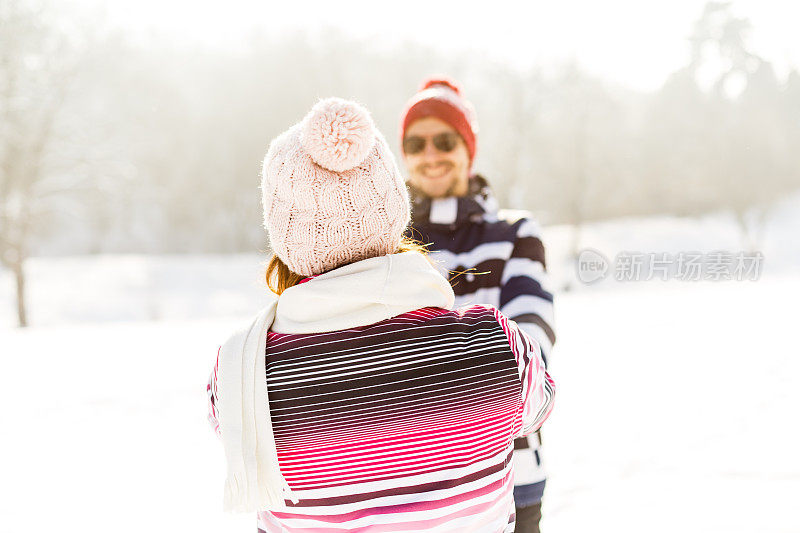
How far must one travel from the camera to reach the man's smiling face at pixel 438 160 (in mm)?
2119

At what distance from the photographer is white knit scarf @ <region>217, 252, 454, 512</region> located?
1.08 meters

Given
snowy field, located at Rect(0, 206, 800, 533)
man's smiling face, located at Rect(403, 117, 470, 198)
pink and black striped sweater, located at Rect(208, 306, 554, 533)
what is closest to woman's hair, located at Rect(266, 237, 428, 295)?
snowy field, located at Rect(0, 206, 800, 533)

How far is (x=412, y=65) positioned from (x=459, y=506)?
103 ft
